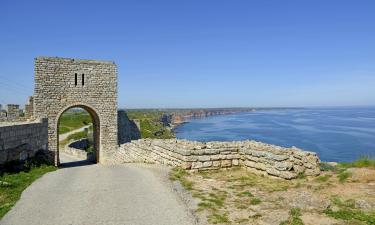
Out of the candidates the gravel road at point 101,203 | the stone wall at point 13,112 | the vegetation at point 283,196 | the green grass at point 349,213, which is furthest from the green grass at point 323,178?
the stone wall at point 13,112

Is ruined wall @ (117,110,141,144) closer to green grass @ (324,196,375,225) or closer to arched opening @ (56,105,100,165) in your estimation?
arched opening @ (56,105,100,165)

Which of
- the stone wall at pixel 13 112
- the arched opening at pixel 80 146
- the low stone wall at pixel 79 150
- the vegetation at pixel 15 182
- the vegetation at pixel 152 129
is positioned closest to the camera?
the vegetation at pixel 15 182

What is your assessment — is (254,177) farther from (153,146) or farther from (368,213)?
(153,146)

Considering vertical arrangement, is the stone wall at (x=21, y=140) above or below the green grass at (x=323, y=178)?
above

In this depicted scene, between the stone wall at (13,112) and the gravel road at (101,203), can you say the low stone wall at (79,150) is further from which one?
the gravel road at (101,203)

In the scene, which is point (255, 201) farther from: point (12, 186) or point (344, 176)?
point (12, 186)

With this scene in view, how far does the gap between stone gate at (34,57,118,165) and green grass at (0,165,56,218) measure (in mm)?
8112

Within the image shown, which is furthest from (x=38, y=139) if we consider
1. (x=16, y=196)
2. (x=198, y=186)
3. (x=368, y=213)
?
(x=368, y=213)

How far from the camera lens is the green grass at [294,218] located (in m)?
6.15

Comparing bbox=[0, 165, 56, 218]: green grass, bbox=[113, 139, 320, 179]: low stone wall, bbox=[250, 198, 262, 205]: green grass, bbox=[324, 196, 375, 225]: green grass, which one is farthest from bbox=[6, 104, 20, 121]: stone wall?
bbox=[324, 196, 375, 225]: green grass

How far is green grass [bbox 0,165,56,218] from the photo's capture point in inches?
303

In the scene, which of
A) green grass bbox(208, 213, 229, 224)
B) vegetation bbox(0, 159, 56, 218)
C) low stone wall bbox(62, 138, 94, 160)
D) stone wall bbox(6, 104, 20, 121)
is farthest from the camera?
low stone wall bbox(62, 138, 94, 160)

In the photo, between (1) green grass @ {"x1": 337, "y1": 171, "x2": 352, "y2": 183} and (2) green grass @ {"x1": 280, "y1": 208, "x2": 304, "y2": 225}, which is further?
(1) green grass @ {"x1": 337, "y1": 171, "x2": 352, "y2": 183}

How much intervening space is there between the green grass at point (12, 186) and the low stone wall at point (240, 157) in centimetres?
470
